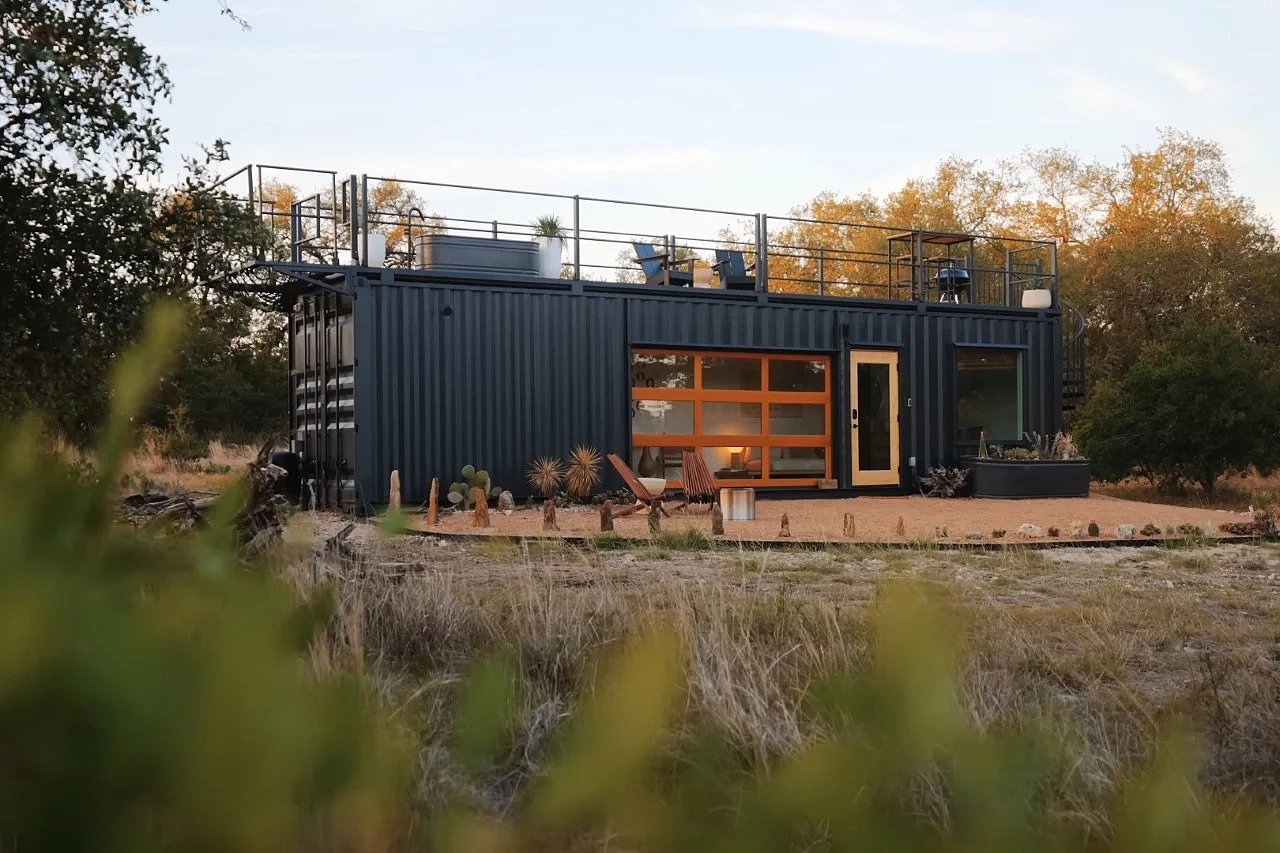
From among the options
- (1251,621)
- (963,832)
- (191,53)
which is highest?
(191,53)

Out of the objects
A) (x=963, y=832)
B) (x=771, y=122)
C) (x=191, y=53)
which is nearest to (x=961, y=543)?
(x=191, y=53)

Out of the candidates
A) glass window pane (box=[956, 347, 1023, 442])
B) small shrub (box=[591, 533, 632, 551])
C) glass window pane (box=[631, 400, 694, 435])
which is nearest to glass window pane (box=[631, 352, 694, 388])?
glass window pane (box=[631, 400, 694, 435])

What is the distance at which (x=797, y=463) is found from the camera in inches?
634

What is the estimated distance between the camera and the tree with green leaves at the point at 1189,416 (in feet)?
68.6

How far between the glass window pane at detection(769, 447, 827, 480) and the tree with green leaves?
791 cm

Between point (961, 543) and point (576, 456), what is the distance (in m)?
5.70

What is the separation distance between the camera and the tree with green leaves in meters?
20.9

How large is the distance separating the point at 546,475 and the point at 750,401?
10.2ft

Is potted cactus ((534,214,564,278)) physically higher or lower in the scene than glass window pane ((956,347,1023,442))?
higher

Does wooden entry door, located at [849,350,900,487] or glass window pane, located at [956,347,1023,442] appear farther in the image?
glass window pane, located at [956,347,1023,442]

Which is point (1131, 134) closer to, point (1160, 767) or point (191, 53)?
point (191, 53)

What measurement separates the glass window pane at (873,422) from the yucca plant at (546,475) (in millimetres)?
4328

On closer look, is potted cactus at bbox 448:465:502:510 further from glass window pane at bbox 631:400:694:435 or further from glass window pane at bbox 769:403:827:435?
glass window pane at bbox 769:403:827:435

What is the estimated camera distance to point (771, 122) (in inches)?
902
